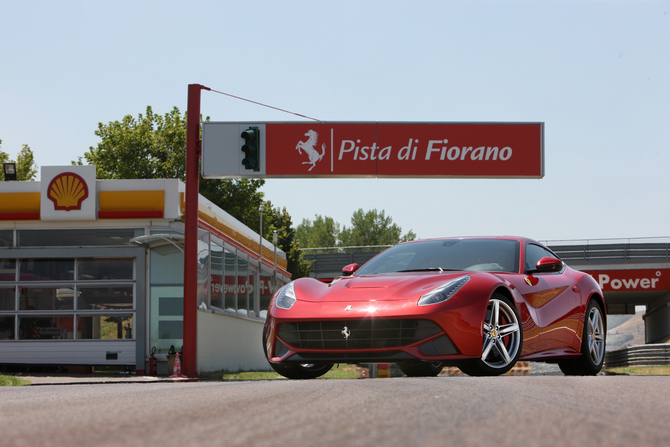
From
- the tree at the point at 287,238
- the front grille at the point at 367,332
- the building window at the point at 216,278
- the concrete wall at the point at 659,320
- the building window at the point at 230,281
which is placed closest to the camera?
the front grille at the point at 367,332

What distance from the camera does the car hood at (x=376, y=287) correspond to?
6445 mm

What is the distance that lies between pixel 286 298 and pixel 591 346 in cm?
338

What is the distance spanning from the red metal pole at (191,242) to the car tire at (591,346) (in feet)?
26.9

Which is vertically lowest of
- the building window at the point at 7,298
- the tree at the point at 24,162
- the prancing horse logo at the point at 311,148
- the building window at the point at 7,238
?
the building window at the point at 7,298

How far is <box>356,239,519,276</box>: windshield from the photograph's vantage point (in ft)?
24.6

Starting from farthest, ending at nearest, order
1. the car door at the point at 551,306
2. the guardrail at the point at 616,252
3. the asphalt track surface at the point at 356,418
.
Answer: the guardrail at the point at 616,252
the car door at the point at 551,306
the asphalt track surface at the point at 356,418

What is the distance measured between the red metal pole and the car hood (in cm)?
789

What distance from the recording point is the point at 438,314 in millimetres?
6195

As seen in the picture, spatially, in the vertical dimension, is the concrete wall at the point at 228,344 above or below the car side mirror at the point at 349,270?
below

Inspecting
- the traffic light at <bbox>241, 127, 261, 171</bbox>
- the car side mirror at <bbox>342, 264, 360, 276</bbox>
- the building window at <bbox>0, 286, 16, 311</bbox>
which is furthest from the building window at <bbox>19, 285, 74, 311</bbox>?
the car side mirror at <bbox>342, 264, 360, 276</bbox>

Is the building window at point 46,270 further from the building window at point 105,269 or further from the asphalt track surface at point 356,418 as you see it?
the asphalt track surface at point 356,418

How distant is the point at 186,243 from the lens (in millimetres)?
14672

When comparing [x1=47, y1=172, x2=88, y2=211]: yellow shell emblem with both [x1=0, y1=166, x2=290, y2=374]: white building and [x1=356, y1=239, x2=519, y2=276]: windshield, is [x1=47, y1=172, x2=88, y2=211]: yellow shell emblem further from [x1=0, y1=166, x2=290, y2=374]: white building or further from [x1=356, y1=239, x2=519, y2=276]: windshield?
[x1=356, y1=239, x2=519, y2=276]: windshield

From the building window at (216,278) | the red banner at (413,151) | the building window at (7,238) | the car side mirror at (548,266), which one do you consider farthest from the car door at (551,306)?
the building window at (7,238)
